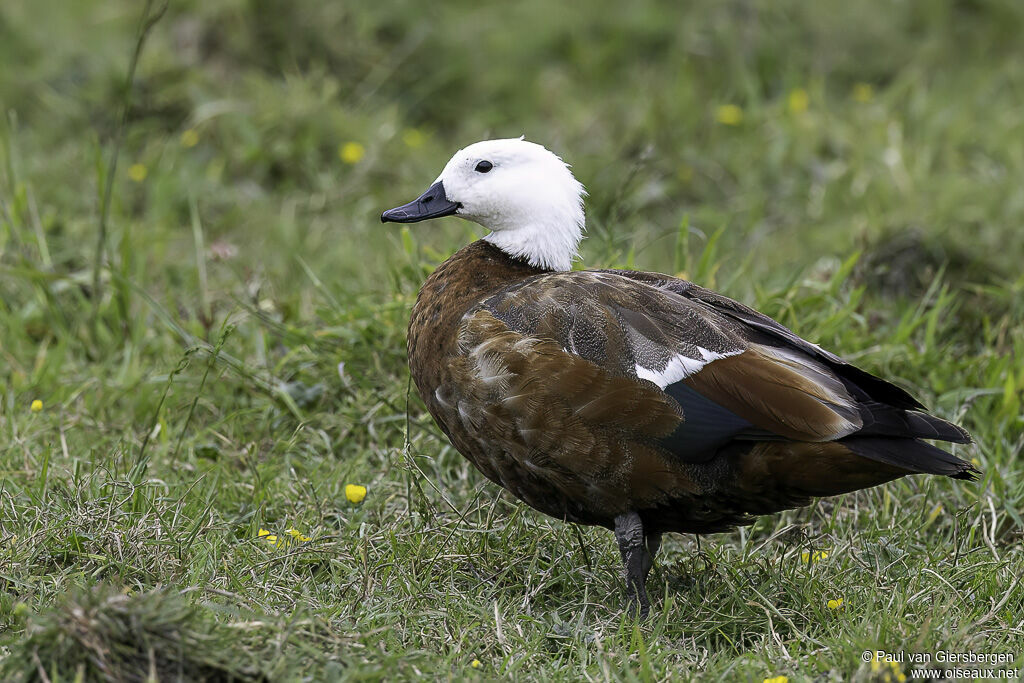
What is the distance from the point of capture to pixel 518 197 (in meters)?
3.69

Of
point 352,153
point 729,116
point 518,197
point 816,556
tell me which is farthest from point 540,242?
point 729,116

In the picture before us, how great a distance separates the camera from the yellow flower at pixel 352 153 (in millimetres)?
6047

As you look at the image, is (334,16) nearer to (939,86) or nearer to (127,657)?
(939,86)

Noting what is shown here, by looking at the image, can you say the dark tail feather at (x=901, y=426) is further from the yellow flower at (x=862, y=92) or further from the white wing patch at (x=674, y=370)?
the yellow flower at (x=862, y=92)

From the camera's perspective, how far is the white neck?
3.71m

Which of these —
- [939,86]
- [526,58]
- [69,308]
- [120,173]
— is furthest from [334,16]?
[939,86]

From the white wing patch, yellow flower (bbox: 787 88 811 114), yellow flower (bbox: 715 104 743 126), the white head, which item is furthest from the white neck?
yellow flower (bbox: 787 88 811 114)

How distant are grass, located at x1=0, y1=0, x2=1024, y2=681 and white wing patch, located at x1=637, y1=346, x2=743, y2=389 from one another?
64 cm

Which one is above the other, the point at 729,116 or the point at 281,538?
the point at 729,116

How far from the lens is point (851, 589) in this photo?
11.1 feet

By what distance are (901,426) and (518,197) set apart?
1.30 m

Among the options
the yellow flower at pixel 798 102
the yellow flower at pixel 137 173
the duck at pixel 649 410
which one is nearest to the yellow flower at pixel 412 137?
the yellow flower at pixel 137 173

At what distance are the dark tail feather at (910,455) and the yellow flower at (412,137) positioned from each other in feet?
12.1

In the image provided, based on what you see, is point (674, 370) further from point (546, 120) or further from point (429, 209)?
point (546, 120)
